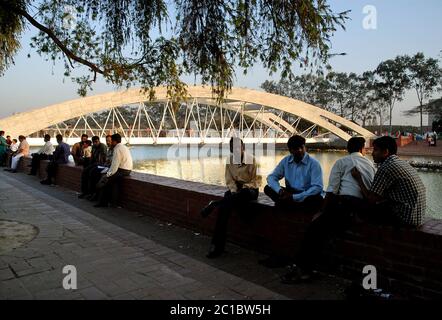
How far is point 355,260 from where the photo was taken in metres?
3.38

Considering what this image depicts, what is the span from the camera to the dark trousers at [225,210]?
421 cm

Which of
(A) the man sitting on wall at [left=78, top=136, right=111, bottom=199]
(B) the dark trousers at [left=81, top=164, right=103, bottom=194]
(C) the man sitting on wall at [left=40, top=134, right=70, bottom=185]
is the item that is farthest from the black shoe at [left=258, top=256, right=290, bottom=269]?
(C) the man sitting on wall at [left=40, top=134, right=70, bottom=185]

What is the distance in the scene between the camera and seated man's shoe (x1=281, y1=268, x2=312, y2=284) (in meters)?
3.38

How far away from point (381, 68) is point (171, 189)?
49.7 m

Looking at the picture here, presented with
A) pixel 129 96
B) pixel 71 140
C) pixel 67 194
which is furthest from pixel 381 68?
pixel 67 194

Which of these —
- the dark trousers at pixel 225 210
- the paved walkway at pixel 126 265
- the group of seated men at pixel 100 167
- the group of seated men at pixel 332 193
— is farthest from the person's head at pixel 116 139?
the dark trousers at pixel 225 210

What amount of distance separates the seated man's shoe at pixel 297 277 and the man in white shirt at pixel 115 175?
4.49 metres

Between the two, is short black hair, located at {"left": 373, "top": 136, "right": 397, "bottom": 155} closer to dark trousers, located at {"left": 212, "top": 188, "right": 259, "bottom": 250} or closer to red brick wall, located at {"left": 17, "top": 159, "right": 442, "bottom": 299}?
red brick wall, located at {"left": 17, "top": 159, "right": 442, "bottom": 299}

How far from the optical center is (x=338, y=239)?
11.6 feet

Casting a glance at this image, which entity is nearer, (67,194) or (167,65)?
(167,65)

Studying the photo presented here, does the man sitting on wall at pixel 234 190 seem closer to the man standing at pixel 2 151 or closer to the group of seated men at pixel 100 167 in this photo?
the group of seated men at pixel 100 167

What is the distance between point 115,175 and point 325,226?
4722 millimetres

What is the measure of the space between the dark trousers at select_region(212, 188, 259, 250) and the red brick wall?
0.59 feet
